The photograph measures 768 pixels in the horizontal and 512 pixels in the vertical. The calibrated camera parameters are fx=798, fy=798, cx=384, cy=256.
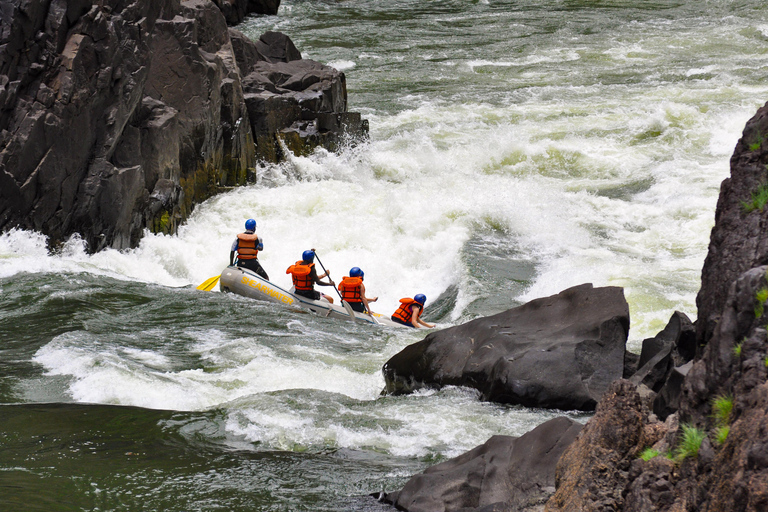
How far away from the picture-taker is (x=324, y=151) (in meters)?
18.0

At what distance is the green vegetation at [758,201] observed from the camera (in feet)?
11.4

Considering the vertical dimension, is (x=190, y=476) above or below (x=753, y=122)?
below

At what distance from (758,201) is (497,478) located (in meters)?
2.05

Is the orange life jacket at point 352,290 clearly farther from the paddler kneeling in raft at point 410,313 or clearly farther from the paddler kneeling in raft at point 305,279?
the paddler kneeling in raft at point 410,313

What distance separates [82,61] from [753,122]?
10.5m

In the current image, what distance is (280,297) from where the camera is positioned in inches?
463

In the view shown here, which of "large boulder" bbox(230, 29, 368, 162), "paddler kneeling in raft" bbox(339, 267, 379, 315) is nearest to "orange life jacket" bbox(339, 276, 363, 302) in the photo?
"paddler kneeling in raft" bbox(339, 267, 379, 315)

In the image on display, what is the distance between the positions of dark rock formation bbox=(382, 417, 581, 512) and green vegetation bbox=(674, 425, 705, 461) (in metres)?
1.06

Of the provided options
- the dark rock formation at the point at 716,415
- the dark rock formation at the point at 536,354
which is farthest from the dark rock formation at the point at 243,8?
the dark rock formation at the point at 716,415

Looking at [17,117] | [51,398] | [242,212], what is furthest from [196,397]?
[242,212]

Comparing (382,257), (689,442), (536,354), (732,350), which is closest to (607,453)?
(689,442)

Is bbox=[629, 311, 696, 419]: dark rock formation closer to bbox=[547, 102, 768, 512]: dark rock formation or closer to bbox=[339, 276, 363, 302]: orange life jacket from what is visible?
bbox=[547, 102, 768, 512]: dark rock formation

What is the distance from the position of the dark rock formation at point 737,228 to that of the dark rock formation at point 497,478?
1147 mm

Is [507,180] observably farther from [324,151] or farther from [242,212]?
[242,212]
